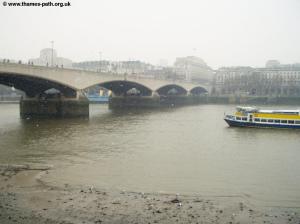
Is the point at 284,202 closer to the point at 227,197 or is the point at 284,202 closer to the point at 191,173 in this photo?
the point at 227,197

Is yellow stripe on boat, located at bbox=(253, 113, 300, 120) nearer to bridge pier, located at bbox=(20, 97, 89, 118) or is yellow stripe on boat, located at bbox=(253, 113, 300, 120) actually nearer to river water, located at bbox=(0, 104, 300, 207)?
river water, located at bbox=(0, 104, 300, 207)

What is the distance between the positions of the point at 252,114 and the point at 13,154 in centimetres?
2023

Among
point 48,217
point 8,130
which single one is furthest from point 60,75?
point 48,217

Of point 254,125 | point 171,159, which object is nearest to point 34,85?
point 254,125

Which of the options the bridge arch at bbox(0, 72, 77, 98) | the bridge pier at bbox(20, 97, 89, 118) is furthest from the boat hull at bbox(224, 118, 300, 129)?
the bridge arch at bbox(0, 72, 77, 98)

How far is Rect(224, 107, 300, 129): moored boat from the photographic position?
30.2 m

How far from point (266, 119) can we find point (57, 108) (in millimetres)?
22241

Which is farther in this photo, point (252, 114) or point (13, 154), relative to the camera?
point (252, 114)

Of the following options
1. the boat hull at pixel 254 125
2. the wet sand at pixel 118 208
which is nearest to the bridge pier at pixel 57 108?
the boat hull at pixel 254 125

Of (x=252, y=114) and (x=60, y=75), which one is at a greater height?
(x=60, y=75)

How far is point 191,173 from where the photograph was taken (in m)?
15.0

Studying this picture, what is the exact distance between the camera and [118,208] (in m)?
10.3

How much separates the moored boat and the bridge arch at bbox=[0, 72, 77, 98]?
19.1 metres

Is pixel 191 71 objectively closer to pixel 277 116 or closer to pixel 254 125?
pixel 254 125
